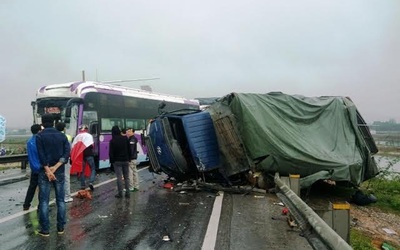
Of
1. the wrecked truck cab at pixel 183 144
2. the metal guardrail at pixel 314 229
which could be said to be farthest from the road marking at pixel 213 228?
the wrecked truck cab at pixel 183 144

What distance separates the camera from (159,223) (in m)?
6.67

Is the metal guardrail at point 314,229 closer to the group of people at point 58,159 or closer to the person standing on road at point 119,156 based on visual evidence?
the group of people at point 58,159

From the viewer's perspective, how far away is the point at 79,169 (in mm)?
9750

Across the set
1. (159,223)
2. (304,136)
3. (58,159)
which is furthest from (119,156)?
(304,136)

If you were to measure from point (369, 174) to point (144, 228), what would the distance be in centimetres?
724

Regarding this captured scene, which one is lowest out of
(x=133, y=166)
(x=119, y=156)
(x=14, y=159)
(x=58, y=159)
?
(x=14, y=159)

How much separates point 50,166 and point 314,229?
4.26m

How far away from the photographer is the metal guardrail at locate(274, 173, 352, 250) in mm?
3079

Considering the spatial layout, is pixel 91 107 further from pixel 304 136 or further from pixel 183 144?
pixel 304 136

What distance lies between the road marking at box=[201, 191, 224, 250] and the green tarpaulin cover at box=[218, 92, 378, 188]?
2107 millimetres

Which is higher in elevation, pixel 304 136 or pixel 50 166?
pixel 304 136

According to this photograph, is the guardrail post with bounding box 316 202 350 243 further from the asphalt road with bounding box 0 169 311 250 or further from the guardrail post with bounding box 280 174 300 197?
the guardrail post with bounding box 280 174 300 197

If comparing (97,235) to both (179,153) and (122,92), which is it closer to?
(179,153)

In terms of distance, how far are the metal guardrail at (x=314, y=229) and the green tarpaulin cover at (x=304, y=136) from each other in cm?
410
